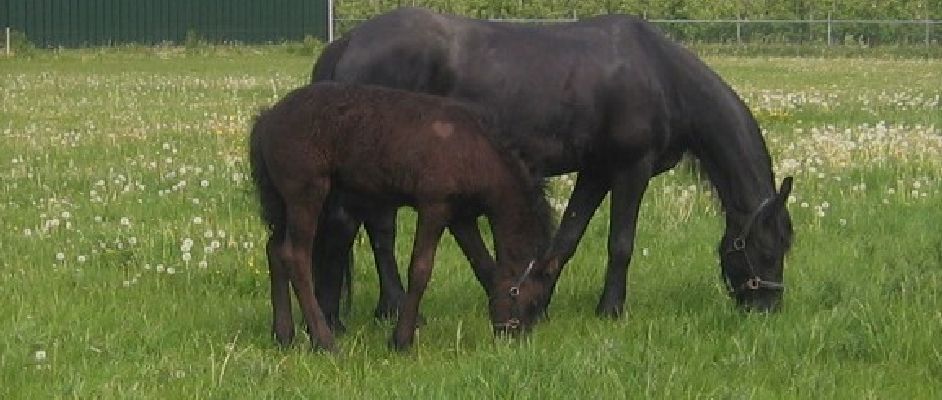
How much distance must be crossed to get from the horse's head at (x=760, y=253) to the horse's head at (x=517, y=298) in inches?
62.8

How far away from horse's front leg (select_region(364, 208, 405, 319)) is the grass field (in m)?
0.16

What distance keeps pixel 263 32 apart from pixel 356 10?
13438mm

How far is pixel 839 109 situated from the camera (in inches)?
850

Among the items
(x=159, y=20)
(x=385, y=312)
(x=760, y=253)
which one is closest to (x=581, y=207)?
(x=760, y=253)

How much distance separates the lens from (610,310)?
28.2ft

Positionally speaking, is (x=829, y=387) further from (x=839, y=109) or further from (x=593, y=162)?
(x=839, y=109)

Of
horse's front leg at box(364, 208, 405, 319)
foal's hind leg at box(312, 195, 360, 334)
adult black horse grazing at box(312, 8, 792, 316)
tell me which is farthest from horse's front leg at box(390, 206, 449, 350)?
adult black horse grazing at box(312, 8, 792, 316)

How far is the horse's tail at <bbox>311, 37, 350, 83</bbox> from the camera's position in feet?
28.7

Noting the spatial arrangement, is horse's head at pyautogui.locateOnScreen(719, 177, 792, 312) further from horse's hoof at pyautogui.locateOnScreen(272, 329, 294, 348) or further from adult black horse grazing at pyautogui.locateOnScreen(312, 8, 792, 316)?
horse's hoof at pyautogui.locateOnScreen(272, 329, 294, 348)

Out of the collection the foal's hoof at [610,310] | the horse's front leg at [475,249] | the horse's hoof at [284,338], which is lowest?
the foal's hoof at [610,310]

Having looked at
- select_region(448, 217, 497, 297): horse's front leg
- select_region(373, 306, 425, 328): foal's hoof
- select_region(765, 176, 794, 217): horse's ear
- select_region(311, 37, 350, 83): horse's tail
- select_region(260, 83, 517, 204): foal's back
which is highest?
select_region(311, 37, 350, 83): horse's tail

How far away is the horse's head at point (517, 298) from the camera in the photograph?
7660mm

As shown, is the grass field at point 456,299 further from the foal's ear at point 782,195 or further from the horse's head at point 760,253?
the foal's ear at point 782,195

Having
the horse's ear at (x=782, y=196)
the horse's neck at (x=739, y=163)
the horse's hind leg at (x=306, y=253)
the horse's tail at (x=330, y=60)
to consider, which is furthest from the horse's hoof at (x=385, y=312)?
the horse's ear at (x=782, y=196)
